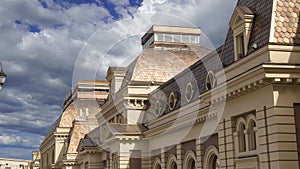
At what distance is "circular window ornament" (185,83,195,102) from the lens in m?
31.0

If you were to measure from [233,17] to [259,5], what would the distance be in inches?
52.1

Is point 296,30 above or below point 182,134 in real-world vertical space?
above

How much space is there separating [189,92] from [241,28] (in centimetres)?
1044

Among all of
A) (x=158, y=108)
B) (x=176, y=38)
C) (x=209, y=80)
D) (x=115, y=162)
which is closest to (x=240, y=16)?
(x=209, y=80)

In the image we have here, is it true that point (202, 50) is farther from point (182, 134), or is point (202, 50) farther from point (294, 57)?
point (294, 57)

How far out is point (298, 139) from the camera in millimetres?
18641

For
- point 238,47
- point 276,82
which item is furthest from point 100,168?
point 276,82

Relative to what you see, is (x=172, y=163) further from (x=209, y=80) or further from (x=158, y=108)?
(x=209, y=80)

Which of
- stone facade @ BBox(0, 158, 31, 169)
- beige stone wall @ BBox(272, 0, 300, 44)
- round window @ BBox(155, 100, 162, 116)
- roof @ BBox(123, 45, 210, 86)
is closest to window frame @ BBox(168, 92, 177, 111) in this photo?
round window @ BBox(155, 100, 162, 116)

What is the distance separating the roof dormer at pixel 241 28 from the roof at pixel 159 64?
1838 centimetres

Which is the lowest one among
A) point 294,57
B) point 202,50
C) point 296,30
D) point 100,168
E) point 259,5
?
point 100,168

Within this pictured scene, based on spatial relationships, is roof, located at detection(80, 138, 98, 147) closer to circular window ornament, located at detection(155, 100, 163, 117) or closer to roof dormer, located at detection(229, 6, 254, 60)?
circular window ornament, located at detection(155, 100, 163, 117)

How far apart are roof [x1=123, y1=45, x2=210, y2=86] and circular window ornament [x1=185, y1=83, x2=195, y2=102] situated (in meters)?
8.57

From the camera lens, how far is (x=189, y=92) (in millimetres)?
31562
